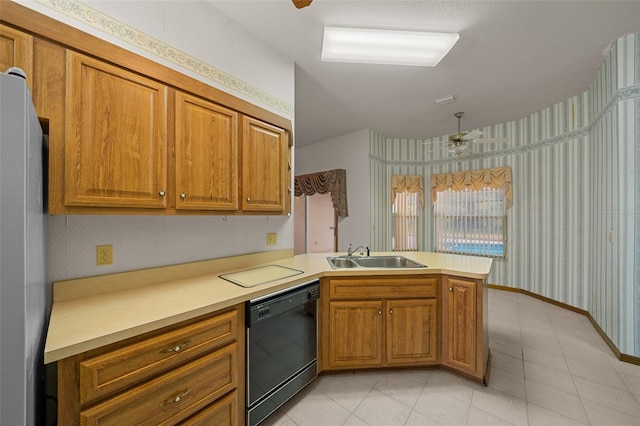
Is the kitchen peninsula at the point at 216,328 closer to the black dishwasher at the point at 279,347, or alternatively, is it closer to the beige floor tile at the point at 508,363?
the black dishwasher at the point at 279,347

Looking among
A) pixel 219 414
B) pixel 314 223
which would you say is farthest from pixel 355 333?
pixel 314 223

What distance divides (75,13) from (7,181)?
129 centimetres

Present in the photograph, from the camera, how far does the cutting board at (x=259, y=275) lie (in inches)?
63.6

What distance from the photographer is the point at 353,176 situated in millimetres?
4648

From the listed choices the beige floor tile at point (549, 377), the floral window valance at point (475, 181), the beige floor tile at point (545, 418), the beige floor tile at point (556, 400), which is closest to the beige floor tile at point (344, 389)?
the beige floor tile at point (545, 418)

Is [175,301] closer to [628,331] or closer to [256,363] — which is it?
[256,363]

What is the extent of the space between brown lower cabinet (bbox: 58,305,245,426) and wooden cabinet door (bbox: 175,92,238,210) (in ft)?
2.33

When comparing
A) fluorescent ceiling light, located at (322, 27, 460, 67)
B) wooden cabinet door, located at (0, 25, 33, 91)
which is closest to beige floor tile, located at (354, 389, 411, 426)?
wooden cabinet door, located at (0, 25, 33, 91)

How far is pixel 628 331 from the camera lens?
2.21 metres

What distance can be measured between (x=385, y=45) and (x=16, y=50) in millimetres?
2273

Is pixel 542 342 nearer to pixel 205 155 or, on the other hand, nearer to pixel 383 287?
pixel 383 287

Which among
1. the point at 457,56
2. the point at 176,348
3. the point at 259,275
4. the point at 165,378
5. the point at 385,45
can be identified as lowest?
the point at 165,378

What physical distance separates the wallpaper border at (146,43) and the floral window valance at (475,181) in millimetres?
3948

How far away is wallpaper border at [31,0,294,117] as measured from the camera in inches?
50.3
